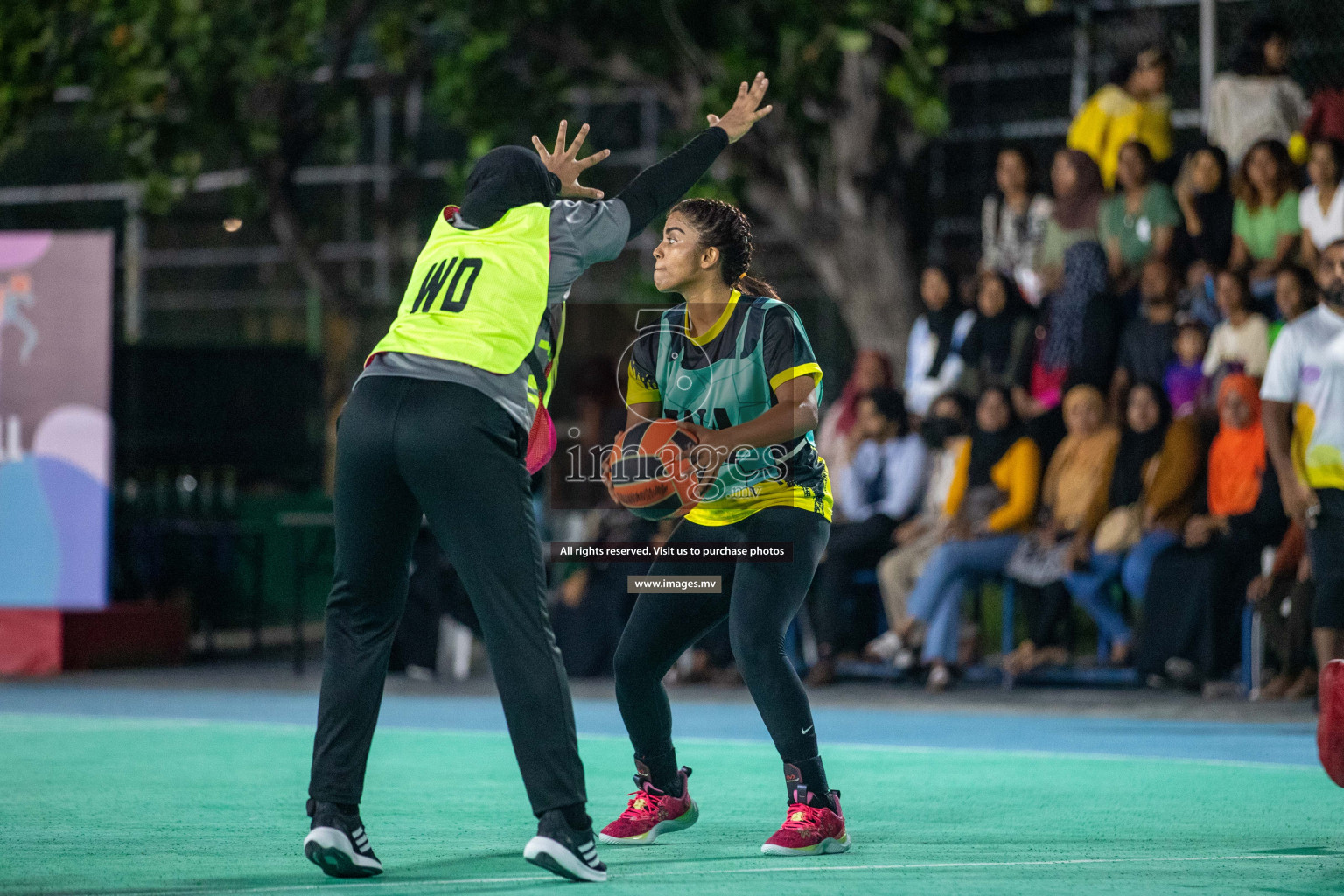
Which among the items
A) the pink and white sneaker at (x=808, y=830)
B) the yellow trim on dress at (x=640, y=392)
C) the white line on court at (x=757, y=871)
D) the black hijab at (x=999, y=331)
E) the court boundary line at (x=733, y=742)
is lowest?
the court boundary line at (x=733, y=742)

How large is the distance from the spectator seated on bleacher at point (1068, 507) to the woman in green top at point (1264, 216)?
1298 mm

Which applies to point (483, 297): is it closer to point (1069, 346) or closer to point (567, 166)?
point (567, 166)

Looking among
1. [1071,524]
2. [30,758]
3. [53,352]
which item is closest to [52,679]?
[53,352]

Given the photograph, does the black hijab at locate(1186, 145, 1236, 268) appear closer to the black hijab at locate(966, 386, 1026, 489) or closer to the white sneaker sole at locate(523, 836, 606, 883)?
the black hijab at locate(966, 386, 1026, 489)

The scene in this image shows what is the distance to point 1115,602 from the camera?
11.9 m

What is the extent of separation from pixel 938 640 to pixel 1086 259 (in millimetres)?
2676

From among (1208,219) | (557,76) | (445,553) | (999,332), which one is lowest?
(445,553)

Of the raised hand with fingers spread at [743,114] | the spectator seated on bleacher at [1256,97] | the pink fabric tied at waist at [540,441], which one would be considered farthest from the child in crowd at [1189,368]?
the pink fabric tied at waist at [540,441]

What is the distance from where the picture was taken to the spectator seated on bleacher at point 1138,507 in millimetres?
11406

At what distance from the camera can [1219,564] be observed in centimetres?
1112

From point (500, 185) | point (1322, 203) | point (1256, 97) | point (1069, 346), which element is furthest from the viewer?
point (1256, 97)

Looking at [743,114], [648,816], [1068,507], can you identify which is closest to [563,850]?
[648,816]

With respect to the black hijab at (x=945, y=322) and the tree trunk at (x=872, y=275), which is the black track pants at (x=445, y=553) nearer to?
the black hijab at (x=945, y=322)

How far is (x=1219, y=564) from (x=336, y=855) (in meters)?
7.08
